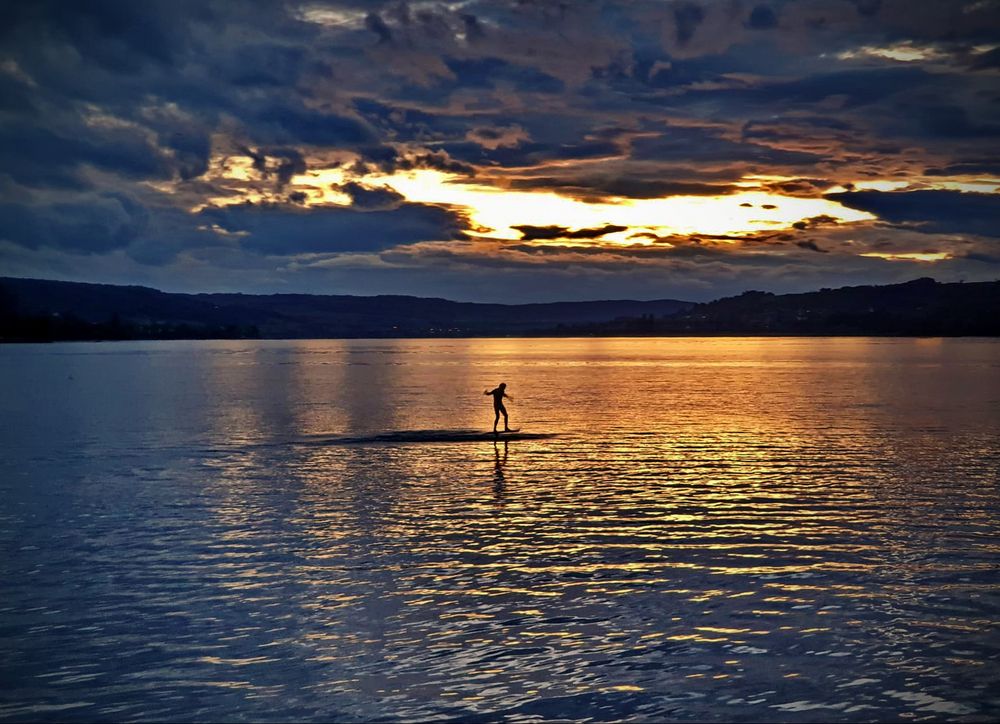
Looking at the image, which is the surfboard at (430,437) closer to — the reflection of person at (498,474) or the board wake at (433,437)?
the board wake at (433,437)

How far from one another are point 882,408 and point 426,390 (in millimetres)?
48913

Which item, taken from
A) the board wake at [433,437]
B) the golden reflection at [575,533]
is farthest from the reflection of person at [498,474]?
the board wake at [433,437]

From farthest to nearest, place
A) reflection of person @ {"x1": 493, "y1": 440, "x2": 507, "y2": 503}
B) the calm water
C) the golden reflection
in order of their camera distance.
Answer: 1. reflection of person @ {"x1": 493, "y1": 440, "x2": 507, "y2": 503}
2. the golden reflection
3. the calm water

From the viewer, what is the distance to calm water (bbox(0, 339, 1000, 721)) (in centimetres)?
1541

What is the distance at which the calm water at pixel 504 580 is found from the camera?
15.4 metres

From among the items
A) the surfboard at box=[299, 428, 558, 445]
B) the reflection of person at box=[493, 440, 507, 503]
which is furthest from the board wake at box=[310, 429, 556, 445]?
the reflection of person at box=[493, 440, 507, 503]

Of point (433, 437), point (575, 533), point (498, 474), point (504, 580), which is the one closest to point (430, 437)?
point (433, 437)

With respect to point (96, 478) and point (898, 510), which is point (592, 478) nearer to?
point (898, 510)

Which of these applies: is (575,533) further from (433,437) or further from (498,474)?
(433,437)

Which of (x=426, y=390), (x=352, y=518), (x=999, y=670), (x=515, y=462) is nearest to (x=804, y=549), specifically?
(x=999, y=670)

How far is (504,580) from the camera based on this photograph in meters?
22.3

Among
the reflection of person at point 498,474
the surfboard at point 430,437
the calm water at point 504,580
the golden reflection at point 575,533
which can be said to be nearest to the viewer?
the calm water at point 504,580

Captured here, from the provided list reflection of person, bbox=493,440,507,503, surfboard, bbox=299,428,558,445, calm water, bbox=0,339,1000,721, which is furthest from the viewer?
surfboard, bbox=299,428,558,445

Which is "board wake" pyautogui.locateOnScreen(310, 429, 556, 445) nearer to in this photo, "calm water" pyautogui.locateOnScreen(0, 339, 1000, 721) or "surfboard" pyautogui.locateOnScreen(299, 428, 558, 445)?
"surfboard" pyautogui.locateOnScreen(299, 428, 558, 445)
